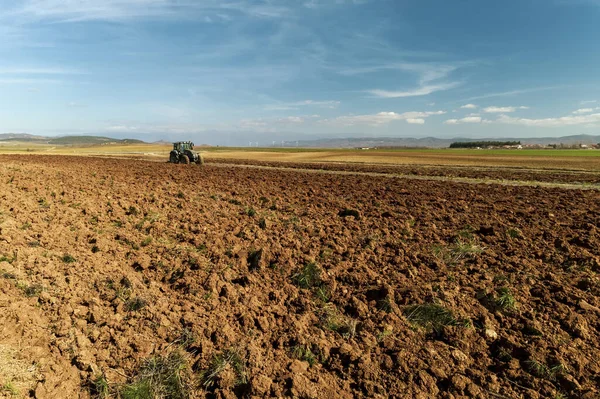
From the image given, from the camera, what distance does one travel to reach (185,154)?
116ft

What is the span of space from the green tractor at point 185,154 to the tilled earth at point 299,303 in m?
24.7

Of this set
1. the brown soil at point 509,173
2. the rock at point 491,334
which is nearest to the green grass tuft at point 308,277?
the rock at point 491,334

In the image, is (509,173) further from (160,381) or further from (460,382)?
(160,381)

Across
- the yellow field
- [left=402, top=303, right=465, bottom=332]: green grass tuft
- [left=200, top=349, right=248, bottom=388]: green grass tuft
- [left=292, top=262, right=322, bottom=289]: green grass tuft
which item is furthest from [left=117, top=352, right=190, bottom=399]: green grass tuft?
the yellow field

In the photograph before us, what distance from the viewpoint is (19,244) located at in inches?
285

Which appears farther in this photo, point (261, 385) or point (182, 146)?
point (182, 146)

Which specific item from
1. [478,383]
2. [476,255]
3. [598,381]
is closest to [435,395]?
[478,383]

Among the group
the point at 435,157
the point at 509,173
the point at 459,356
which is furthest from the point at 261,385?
the point at 435,157

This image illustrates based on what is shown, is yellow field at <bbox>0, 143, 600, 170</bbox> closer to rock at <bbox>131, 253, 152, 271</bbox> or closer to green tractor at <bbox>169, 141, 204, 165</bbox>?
green tractor at <bbox>169, 141, 204, 165</bbox>

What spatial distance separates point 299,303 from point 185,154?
1267 inches

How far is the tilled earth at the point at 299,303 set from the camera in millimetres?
4395

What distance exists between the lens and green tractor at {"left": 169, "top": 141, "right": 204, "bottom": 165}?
114 feet

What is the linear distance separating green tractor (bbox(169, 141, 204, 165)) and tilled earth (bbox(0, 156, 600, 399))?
2471 centimetres

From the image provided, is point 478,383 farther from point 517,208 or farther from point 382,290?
point 517,208
